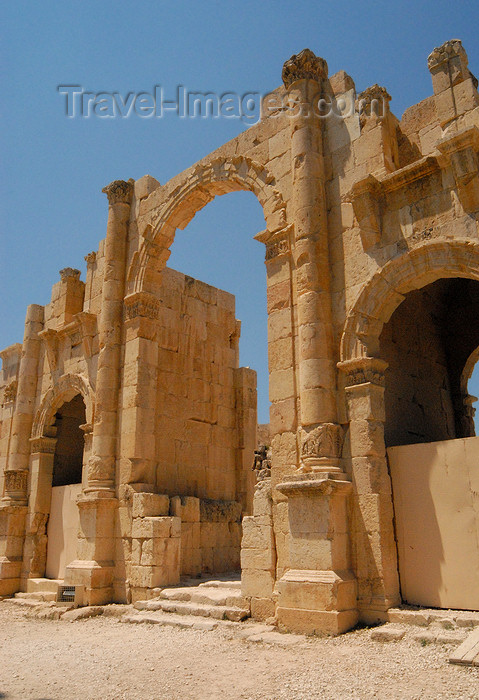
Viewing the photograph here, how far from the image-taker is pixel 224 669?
525 cm

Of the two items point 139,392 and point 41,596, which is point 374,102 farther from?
point 41,596

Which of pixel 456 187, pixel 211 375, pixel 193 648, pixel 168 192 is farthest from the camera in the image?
pixel 211 375

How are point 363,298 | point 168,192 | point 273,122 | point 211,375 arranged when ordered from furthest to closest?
point 211,375, point 168,192, point 273,122, point 363,298

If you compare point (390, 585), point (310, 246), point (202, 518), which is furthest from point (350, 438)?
point (202, 518)

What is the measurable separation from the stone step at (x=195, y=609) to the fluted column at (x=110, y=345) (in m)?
2.10

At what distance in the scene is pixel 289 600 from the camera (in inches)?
256

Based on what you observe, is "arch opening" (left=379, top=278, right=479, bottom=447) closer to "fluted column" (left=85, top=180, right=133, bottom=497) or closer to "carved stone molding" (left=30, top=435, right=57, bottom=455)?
"fluted column" (left=85, top=180, right=133, bottom=497)

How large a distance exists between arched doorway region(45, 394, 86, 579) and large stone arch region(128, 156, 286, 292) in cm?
412

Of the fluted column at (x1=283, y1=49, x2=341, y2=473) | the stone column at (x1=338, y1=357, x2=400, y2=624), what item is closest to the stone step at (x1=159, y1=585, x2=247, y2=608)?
the stone column at (x1=338, y1=357, x2=400, y2=624)

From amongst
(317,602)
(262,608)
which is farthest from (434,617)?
(262,608)

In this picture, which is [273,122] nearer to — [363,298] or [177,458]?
[363,298]

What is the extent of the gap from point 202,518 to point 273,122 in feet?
21.3

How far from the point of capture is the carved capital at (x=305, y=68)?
26.6 feet

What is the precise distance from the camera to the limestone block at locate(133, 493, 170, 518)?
934 cm
